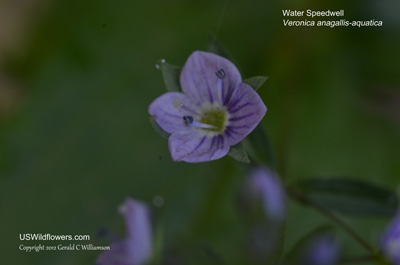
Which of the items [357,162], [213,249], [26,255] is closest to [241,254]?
[213,249]

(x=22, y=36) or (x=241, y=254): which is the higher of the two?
(x=22, y=36)

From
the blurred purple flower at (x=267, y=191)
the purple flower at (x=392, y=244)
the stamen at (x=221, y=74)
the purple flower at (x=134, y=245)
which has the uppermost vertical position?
the stamen at (x=221, y=74)

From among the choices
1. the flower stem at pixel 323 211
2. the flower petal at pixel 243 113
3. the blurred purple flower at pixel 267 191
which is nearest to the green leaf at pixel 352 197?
the flower stem at pixel 323 211

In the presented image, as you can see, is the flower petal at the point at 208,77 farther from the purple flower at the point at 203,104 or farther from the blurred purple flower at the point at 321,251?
the blurred purple flower at the point at 321,251

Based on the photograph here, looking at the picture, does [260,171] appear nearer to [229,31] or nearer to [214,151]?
[214,151]

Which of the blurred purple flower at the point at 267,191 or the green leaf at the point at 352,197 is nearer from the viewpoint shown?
the blurred purple flower at the point at 267,191

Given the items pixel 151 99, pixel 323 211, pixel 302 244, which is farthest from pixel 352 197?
pixel 151 99

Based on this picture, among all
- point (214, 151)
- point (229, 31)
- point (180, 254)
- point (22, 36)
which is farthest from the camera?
point (22, 36)
